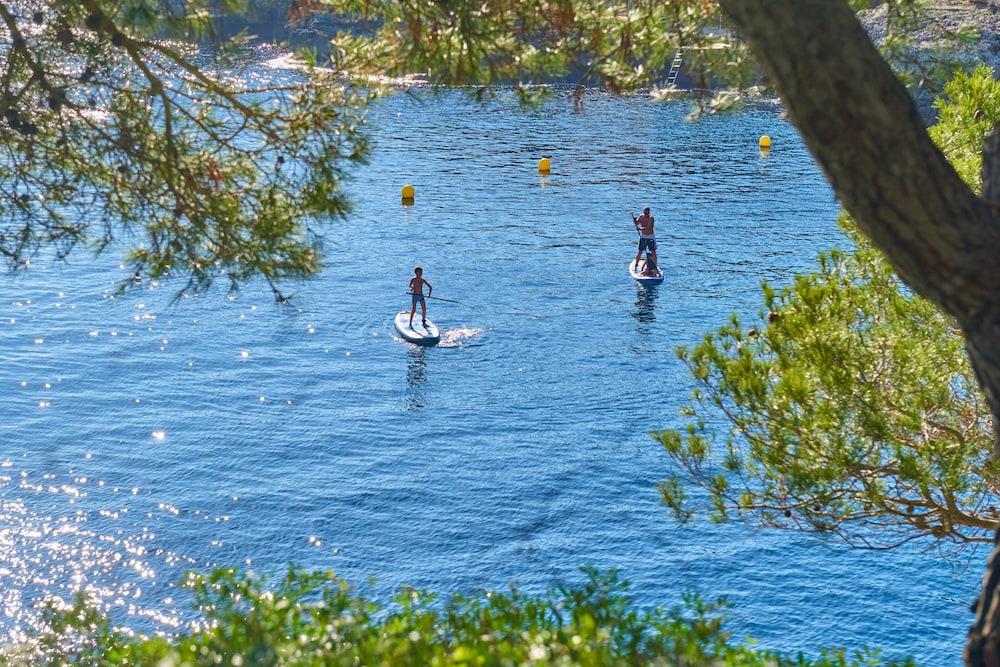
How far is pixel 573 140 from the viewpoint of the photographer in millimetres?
58812

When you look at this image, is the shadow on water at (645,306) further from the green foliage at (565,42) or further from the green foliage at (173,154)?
the green foliage at (565,42)

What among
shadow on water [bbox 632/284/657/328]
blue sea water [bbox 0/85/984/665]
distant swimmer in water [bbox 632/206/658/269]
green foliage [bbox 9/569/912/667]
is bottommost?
blue sea water [bbox 0/85/984/665]

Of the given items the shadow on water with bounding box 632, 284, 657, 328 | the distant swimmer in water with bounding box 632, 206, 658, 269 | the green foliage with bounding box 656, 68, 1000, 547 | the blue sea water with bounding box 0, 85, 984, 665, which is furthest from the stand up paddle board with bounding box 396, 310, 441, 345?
the green foliage with bounding box 656, 68, 1000, 547

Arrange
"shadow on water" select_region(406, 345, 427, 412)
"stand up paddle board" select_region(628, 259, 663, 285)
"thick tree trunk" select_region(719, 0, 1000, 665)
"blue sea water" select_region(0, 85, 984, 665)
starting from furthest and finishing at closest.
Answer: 1. "stand up paddle board" select_region(628, 259, 663, 285)
2. "shadow on water" select_region(406, 345, 427, 412)
3. "blue sea water" select_region(0, 85, 984, 665)
4. "thick tree trunk" select_region(719, 0, 1000, 665)

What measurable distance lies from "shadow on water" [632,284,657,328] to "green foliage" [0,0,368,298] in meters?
18.7

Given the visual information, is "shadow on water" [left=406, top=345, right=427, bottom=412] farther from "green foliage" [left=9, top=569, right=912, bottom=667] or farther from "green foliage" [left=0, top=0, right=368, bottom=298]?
"green foliage" [left=9, top=569, right=912, bottom=667]

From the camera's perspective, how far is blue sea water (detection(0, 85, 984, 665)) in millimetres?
16734

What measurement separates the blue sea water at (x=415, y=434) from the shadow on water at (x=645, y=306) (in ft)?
0.38

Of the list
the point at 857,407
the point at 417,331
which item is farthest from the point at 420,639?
the point at 417,331

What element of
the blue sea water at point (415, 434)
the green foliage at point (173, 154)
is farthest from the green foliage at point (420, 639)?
the blue sea water at point (415, 434)

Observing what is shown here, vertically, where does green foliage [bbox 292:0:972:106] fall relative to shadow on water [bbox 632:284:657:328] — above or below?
above

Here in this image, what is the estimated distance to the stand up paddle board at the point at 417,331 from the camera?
86.3 ft

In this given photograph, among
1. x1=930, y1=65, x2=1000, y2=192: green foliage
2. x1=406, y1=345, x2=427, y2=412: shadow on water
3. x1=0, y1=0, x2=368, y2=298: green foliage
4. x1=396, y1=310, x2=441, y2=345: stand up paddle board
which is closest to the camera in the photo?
x1=0, y1=0, x2=368, y2=298: green foliage

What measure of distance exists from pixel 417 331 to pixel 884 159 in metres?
22.2
